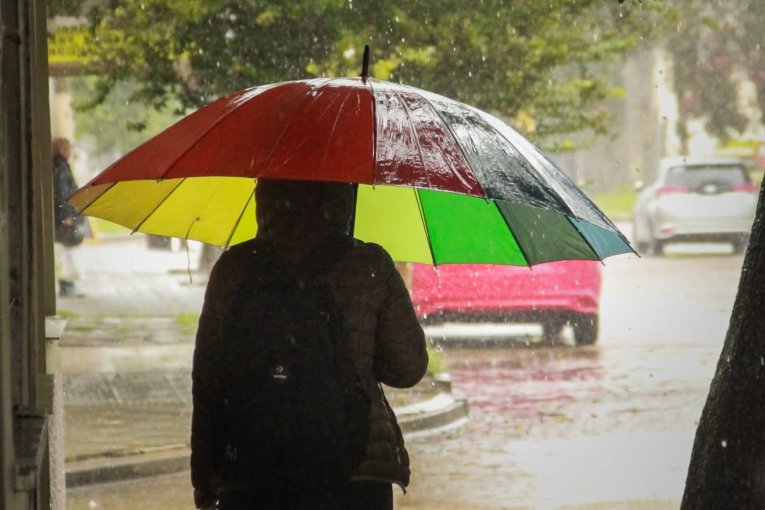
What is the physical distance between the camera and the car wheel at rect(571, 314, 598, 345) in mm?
15047

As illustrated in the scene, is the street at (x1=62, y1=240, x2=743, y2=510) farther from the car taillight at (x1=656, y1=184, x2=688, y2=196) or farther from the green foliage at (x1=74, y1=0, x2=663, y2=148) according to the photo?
the car taillight at (x1=656, y1=184, x2=688, y2=196)

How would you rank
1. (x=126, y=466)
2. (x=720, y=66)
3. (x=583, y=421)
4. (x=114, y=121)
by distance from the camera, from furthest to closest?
(x=114, y=121) < (x=720, y=66) < (x=583, y=421) < (x=126, y=466)

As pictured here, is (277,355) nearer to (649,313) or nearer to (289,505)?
(289,505)

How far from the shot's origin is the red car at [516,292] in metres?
14.6

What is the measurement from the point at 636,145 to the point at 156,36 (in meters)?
47.7

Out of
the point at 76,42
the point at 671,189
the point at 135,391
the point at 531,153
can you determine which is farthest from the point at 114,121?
the point at 531,153

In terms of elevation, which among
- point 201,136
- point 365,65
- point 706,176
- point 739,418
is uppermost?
point 365,65

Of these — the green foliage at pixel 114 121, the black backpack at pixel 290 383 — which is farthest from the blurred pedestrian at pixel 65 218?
the green foliage at pixel 114 121

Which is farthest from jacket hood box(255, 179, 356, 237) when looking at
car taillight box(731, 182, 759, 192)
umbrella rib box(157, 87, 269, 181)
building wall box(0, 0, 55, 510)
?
car taillight box(731, 182, 759, 192)

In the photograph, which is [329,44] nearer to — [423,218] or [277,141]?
[423,218]

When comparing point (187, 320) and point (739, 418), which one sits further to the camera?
point (187, 320)

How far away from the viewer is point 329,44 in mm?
13320

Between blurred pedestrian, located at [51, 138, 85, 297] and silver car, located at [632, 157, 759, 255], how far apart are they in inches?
396

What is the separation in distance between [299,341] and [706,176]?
22.8 metres
